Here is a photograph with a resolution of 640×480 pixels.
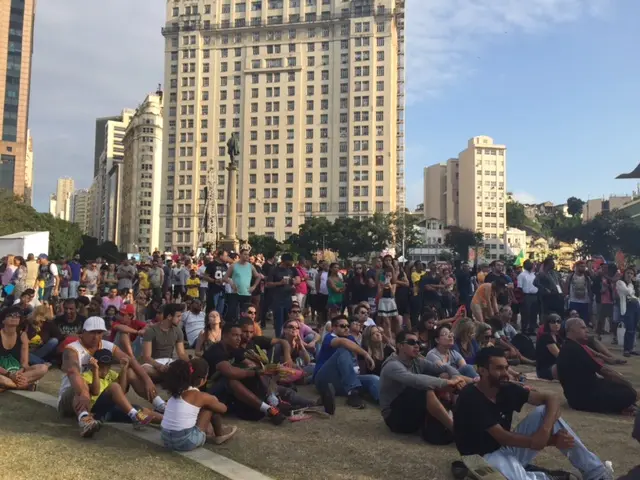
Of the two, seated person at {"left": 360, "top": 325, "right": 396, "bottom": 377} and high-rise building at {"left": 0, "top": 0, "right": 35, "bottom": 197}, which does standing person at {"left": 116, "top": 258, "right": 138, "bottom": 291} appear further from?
high-rise building at {"left": 0, "top": 0, "right": 35, "bottom": 197}

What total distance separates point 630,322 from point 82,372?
10588mm

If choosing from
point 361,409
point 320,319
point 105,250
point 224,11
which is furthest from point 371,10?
point 361,409

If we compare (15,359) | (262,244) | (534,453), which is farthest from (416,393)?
(262,244)

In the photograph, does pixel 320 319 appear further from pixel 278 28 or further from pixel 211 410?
pixel 278 28

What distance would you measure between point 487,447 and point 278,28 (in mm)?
101961

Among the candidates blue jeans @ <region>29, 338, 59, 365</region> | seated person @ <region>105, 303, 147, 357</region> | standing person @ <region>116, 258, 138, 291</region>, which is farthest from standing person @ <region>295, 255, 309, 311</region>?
blue jeans @ <region>29, 338, 59, 365</region>

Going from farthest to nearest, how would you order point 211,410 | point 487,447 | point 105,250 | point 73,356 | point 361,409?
1. point 105,250
2. point 361,409
3. point 73,356
4. point 211,410
5. point 487,447

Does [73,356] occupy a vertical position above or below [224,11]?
below

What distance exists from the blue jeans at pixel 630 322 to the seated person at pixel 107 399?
9776 mm

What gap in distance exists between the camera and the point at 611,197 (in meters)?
119

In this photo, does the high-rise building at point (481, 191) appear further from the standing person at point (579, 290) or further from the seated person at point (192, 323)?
the seated person at point (192, 323)

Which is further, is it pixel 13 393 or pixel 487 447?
pixel 13 393

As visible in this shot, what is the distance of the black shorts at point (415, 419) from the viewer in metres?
5.72

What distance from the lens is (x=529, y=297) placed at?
13805 millimetres
